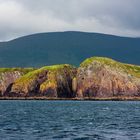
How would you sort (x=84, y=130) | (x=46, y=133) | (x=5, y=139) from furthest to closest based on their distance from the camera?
(x=84, y=130)
(x=46, y=133)
(x=5, y=139)

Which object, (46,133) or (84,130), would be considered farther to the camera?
(84,130)

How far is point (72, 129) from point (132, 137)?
1486 centimetres

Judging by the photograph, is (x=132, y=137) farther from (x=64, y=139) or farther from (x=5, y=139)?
(x=5, y=139)

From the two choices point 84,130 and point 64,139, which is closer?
point 64,139

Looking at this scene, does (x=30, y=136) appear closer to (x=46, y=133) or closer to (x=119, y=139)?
(x=46, y=133)

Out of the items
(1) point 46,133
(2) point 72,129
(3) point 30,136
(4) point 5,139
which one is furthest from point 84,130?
(4) point 5,139

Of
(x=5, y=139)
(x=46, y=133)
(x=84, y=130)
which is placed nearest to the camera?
(x=5, y=139)

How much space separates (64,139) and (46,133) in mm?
8119

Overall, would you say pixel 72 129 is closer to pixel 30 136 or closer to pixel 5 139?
pixel 30 136

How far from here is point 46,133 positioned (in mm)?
71125

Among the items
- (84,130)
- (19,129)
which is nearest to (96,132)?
(84,130)

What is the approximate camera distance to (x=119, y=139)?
63.2 meters

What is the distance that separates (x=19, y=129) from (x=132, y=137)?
21.4m

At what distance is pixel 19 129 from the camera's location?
77688 millimetres
